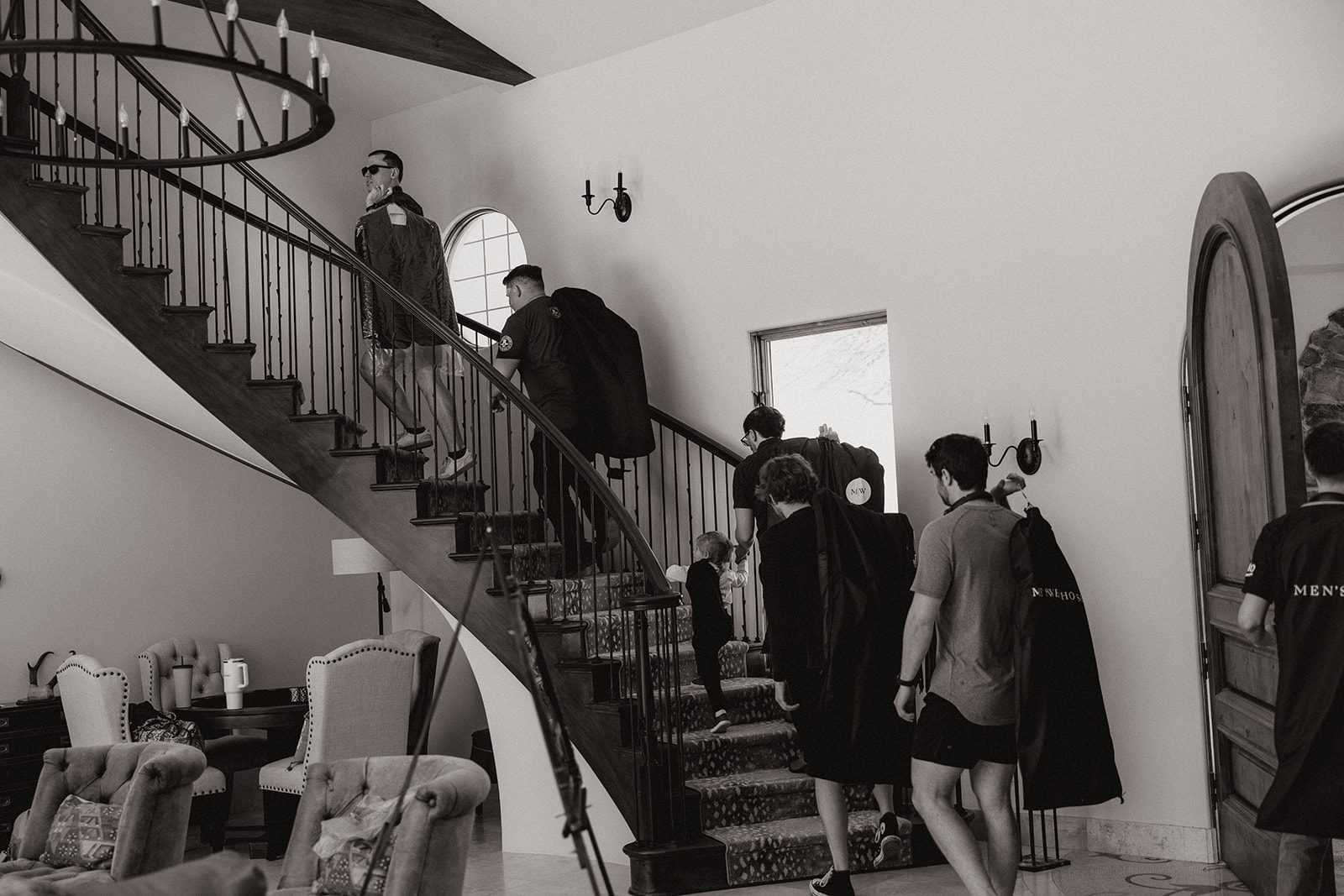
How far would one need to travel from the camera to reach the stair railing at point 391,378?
4.77 metres

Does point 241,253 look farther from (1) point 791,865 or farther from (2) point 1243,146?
(2) point 1243,146

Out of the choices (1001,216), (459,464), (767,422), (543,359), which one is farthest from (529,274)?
A: (1001,216)

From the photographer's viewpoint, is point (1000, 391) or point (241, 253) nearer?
point (1000, 391)

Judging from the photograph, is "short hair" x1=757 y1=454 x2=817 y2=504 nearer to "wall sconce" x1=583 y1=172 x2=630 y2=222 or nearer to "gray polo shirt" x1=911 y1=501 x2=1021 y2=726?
"gray polo shirt" x1=911 y1=501 x2=1021 y2=726

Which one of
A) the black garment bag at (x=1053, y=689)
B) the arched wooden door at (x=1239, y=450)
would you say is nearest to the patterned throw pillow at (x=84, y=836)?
the black garment bag at (x=1053, y=689)

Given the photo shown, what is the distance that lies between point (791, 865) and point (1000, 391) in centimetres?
235

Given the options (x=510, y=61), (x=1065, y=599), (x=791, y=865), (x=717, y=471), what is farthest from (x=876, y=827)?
(x=510, y=61)

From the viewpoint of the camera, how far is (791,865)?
4719 mm

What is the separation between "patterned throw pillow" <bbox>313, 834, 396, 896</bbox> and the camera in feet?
11.2

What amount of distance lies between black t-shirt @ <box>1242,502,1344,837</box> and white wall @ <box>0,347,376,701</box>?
5903 millimetres

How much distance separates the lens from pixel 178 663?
6.82 meters

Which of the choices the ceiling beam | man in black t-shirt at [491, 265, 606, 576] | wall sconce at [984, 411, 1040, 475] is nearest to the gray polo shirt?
wall sconce at [984, 411, 1040, 475]

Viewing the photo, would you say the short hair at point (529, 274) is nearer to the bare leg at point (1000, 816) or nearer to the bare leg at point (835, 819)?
the bare leg at point (835, 819)

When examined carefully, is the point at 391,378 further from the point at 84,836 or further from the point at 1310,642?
the point at 1310,642
